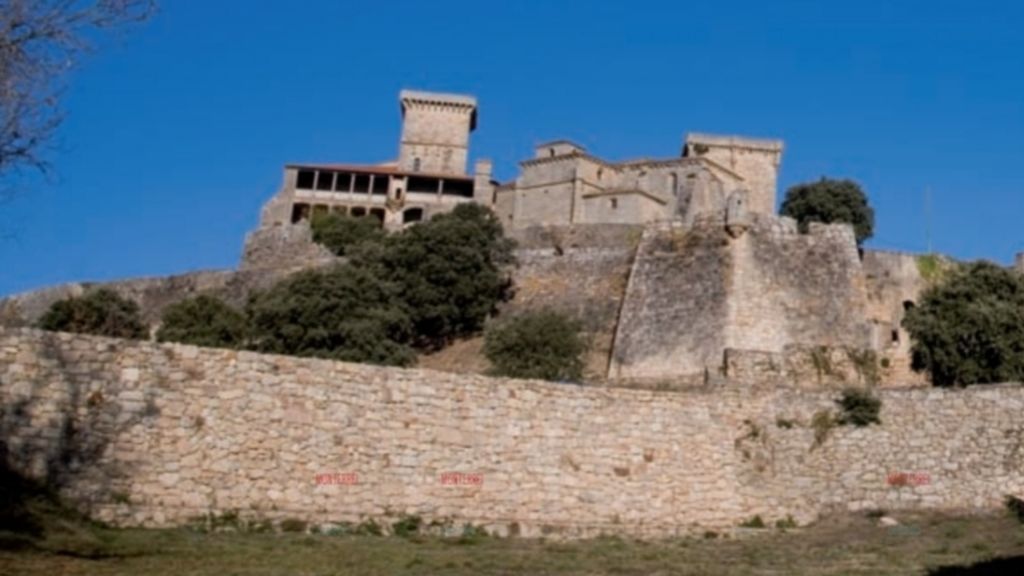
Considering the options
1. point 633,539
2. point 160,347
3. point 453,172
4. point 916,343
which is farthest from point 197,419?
point 453,172

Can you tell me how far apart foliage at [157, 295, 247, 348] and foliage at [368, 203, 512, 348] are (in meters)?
5.88

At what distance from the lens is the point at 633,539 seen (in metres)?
18.4

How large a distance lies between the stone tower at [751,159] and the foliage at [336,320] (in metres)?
36.9

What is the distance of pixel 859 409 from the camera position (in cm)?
2155

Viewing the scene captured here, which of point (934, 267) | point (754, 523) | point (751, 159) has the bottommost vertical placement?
Answer: point (754, 523)

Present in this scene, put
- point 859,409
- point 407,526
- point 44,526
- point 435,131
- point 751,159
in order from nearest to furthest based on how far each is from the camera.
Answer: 1. point 44,526
2. point 407,526
3. point 859,409
4. point 751,159
5. point 435,131

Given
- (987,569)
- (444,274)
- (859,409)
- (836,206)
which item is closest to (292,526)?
(987,569)

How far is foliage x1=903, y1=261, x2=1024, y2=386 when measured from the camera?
39125 mm

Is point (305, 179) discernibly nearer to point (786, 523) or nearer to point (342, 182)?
point (342, 182)

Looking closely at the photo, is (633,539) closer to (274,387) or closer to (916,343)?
(274,387)

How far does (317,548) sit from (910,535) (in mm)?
9352

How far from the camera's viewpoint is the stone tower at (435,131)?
86750 millimetres

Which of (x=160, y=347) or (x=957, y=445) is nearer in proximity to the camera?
(x=160, y=347)

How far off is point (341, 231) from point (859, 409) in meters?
41.3
